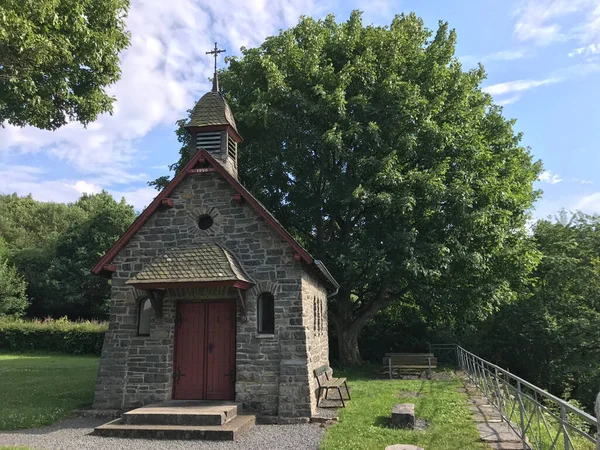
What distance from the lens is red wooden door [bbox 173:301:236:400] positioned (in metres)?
11.4

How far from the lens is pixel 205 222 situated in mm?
12445

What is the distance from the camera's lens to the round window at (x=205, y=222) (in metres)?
12.4

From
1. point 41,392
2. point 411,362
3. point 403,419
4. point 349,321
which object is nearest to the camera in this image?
point 403,419

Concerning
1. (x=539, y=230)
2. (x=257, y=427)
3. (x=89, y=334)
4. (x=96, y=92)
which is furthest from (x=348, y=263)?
(x=89, y=334)

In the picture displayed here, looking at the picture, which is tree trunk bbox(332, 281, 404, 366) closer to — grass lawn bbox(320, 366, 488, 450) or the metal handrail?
grass lawn bbox(320, 366, 488, 450)

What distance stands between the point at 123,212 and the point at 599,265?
116ft

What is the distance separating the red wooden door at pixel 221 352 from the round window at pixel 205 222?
2.08 m

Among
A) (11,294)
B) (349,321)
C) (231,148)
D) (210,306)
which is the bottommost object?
(349,321)

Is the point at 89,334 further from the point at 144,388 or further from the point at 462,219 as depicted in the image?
the point at 462,219

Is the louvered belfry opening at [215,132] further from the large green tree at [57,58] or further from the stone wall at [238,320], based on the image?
the large green tree at [57,58]

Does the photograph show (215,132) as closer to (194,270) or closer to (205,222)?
(205,222)

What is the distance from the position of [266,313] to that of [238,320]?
730mm

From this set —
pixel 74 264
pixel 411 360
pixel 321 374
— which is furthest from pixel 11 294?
pixel 321 374

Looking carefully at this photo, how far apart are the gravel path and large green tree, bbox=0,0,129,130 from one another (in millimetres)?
6675
